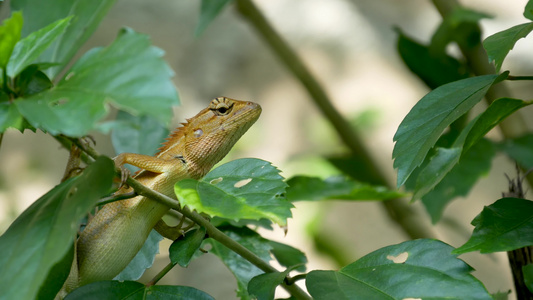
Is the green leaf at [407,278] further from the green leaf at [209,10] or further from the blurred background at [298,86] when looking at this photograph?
the blurred background at [298,86]

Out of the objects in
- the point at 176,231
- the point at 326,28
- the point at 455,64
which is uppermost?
the point at 326,28

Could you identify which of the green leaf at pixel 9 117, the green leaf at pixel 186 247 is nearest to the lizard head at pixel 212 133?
the green leaf at pixel 186 247

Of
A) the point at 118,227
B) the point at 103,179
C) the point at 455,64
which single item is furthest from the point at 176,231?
the point at 455,64

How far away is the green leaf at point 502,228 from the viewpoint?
987 mm

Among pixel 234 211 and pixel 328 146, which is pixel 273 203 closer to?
pixel 234 211

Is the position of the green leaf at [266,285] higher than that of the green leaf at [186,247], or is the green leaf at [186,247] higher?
the green leaf at [186,247]

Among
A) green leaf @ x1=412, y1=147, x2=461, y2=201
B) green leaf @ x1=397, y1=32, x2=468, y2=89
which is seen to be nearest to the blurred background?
green leaf @ x1=397, y1=32, x2=468, y2=89

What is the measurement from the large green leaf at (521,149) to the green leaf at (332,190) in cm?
53

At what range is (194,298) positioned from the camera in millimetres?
1155

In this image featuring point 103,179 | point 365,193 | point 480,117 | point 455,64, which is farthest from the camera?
point 455,64

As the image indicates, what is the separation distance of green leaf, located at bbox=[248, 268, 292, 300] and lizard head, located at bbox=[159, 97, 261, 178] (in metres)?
0.63

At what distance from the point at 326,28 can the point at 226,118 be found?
12.5 ft

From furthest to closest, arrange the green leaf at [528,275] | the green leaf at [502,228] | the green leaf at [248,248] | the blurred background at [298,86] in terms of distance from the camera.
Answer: the blurred background at [298,86] → the green leaf at [248,248] → the green leaf at [528,275] → the green leaf at [502,228]

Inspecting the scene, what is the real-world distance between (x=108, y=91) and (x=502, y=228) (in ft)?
2.32
